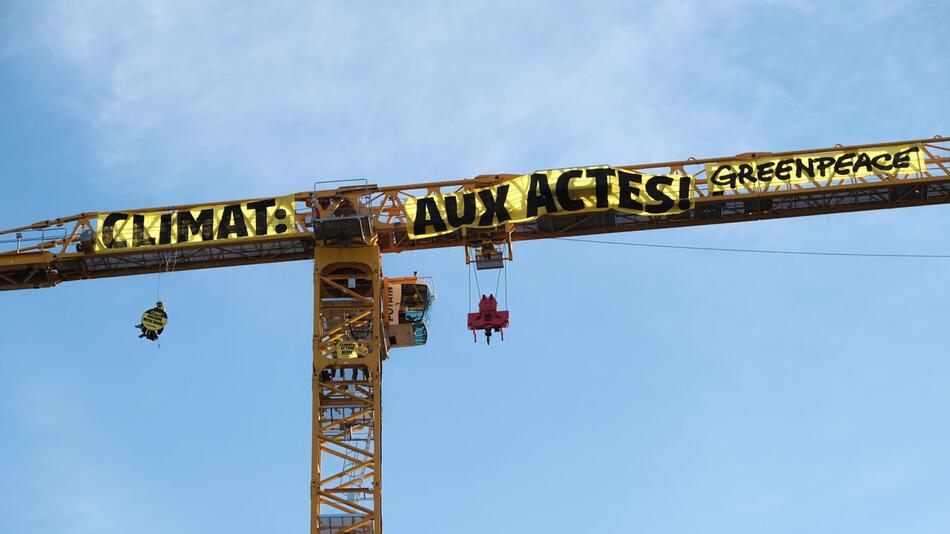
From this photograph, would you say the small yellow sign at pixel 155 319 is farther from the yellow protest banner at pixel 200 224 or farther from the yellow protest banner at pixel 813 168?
the yellow protest banner at pixel 813 168

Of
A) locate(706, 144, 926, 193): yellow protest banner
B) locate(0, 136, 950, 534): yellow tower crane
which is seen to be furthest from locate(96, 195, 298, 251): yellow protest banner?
locate(706, 144, 926, 193): yellow protest banner

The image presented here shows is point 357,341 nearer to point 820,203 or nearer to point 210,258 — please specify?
point 210,258

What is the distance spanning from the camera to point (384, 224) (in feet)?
165

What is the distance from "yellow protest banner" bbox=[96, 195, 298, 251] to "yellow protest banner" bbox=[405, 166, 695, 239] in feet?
13.8

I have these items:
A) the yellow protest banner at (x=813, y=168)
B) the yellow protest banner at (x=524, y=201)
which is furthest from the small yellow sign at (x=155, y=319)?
the yellow protest banner at (x=813, y=168)

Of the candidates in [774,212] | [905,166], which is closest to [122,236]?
[774,212]

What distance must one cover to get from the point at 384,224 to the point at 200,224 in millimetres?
5768

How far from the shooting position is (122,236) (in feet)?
168

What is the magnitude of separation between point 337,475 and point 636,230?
12.4 meters

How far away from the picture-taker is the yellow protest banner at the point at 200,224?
5069 cm

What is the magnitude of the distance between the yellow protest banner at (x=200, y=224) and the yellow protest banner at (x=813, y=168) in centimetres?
1343

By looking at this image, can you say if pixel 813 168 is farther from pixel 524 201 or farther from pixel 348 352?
pixel 348 352

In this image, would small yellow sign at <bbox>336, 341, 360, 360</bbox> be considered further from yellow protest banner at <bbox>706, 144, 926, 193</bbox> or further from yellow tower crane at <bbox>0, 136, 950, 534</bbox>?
yellow protest banner at <bbox>706, 144, 926, 193</bbox>

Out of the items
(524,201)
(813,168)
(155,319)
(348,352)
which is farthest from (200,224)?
(813,168)
